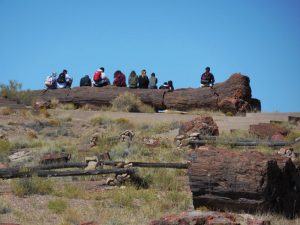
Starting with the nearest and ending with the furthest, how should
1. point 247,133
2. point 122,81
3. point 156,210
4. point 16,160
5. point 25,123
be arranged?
point 156,210 → point 16,160 → point 247,133 → point 25,123 → point 122,81

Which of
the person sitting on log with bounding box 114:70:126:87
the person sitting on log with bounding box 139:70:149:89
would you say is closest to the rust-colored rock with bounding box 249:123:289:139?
the person sitting on log with bounding box 139:70:149:89

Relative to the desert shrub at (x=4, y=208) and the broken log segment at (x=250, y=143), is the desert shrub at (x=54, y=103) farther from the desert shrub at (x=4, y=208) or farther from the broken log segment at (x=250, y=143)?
the desert shrub at (x=4, y=208)

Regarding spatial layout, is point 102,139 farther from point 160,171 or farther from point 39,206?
point 39,206

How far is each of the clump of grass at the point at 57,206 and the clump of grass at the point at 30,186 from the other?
1.33 m

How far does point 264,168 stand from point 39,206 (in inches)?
174

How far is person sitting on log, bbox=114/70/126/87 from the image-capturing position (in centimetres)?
3566

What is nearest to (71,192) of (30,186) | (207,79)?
(30,186)

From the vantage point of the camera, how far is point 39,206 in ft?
37.9

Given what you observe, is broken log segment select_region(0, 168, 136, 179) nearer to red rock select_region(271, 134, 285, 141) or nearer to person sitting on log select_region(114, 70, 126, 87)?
red rock select_region(271, 134, 285, 141)

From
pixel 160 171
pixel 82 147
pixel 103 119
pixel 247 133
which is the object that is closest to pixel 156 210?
pixel 160 171

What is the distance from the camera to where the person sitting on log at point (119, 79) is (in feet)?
117

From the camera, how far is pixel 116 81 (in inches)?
1406

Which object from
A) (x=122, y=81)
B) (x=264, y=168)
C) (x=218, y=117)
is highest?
(x=122, y=81)

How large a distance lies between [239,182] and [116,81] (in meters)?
25.4
